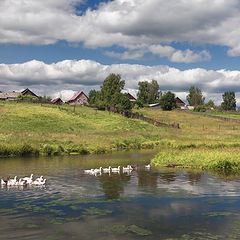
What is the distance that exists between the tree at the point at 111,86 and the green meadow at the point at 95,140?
158ft

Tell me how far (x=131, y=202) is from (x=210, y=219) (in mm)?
4528

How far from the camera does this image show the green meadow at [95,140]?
3153 cm

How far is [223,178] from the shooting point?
2394 centimetres

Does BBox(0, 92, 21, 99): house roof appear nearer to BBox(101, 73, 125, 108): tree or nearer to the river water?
BBox(101, 73, 125, 108): tree

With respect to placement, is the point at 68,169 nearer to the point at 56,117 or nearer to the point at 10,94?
the point at 56,117

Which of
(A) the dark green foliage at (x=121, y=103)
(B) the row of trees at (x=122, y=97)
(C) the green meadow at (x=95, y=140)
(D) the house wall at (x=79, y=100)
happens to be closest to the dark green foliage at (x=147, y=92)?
(B) the row of trees at (x=122, y=97)

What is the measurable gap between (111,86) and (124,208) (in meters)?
127

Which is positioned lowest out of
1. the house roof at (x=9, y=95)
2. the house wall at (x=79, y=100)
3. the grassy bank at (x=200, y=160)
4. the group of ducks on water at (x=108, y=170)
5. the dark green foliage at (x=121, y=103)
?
the group of ducks on water at (x=108, y=170)

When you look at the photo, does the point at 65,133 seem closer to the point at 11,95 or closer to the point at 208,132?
the point at 208,132

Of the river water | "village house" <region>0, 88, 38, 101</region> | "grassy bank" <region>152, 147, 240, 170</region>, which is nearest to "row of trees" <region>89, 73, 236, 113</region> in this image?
"village house" <region>0, 88, 38, 101</region>

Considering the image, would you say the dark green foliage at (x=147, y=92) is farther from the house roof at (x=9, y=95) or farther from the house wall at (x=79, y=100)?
the house roof at (x=9, y=95)

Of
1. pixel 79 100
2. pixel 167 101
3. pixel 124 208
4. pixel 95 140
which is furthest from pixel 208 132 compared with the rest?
pixel 79 100

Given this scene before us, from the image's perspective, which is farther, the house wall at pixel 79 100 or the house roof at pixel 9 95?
the house wall at pixel 79 100

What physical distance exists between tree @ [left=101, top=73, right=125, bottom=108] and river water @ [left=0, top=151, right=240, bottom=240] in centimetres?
11610
